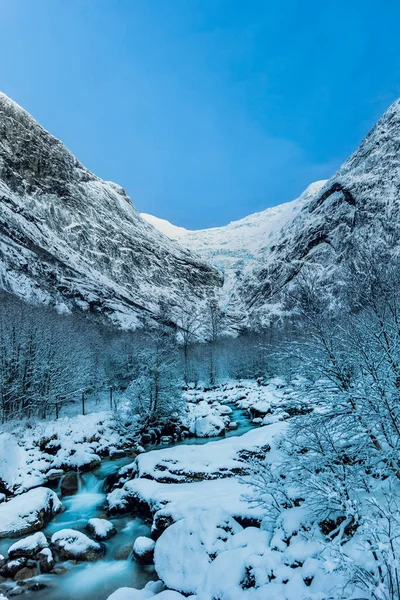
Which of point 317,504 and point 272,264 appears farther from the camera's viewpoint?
point 272,264

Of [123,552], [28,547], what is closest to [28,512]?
[28,547]

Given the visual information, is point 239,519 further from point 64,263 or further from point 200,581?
point 64,263

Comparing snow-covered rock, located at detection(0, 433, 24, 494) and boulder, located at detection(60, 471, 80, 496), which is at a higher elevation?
snow-covered rock, located at detection(0, 433, 24, 494)

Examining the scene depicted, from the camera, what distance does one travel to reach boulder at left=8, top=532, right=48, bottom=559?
12207 mm

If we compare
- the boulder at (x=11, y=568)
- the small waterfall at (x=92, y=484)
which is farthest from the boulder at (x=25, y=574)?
the small waterfall at (x=92, y=484)

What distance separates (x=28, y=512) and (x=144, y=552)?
6.35m

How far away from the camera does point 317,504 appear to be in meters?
8.44

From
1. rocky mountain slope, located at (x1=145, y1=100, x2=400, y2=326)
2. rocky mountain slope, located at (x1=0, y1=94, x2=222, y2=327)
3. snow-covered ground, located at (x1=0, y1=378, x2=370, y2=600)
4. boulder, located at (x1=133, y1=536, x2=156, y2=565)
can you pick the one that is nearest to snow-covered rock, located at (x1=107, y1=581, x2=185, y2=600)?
snow-covered ground, located at (x1=0, y1=378, x2=370, y2=600)

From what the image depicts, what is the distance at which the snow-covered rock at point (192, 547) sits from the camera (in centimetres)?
938

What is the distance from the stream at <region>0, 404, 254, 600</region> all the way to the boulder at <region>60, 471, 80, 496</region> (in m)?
0.42

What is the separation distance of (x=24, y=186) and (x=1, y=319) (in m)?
139

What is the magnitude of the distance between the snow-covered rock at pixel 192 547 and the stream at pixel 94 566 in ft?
4.57

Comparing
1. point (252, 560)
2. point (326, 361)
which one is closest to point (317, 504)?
point (252, 560)

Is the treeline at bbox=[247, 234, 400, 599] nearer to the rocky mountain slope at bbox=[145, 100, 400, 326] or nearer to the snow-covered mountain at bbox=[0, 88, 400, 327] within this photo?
the snow-covered mountain at bbox=[0, 88, 400, 327]
